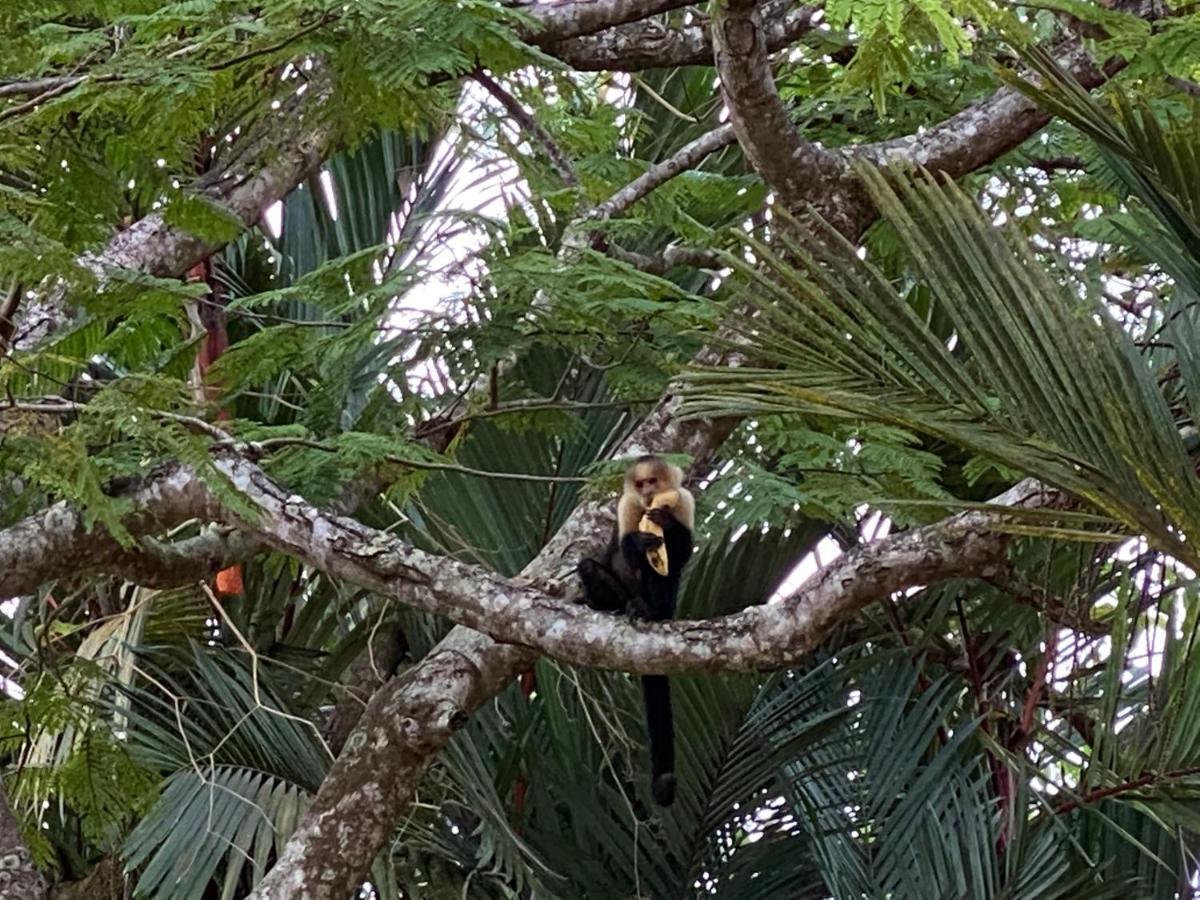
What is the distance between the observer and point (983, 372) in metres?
1.81

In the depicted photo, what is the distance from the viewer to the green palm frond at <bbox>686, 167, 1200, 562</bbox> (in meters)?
1.72

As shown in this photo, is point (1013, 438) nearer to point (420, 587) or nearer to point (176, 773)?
point (420, 587)

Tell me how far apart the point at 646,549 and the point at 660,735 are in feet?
1.85

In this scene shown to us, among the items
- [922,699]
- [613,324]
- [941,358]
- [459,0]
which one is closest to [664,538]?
[613,324]

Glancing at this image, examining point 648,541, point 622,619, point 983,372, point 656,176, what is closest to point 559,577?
point 648,541

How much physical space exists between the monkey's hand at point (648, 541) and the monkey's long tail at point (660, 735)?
0.44 meters

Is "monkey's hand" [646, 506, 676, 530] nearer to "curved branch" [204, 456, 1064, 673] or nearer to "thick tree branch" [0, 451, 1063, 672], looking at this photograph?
"thick tree branch" [0, 451, 1063, 672]

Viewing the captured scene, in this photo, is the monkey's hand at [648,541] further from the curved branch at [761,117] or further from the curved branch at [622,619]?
the curved branch at [761,117]

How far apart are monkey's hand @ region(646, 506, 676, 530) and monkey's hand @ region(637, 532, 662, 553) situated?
3 cm

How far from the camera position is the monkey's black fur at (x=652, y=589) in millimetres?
3141

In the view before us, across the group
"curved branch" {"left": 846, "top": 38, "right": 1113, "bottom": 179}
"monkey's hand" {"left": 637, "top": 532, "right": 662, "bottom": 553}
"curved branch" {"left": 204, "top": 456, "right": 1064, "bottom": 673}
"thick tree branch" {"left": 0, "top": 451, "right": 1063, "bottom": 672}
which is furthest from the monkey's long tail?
"curved branch" {"left": 846, "top": 38, "right": 1113, "bottom": 179}

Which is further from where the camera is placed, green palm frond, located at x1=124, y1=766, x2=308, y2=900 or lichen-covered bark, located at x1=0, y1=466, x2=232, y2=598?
green palm frond, located at x1=124, y1=766, x2=308, y2=900

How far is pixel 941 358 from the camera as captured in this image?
5.99ft

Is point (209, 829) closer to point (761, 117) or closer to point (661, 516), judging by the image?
point (661, 516)
